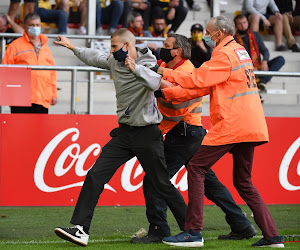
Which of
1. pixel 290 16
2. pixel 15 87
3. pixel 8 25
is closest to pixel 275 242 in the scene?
pixel 15 87

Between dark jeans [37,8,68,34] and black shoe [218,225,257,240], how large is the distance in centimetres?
712

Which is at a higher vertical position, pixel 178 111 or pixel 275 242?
pixel 178 111

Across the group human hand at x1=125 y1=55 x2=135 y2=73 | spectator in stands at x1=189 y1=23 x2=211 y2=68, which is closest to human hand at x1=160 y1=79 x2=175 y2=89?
human hand at x1=125 y1=55 x2=135 y2=73

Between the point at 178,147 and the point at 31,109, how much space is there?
10.5 ft

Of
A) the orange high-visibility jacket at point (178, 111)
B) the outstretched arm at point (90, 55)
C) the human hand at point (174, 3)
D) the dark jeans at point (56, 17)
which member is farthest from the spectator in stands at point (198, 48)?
the outstretched arm at point (90, 55)

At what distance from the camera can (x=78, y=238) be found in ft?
19.4

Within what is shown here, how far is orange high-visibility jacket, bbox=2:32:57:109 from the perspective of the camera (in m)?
8.95

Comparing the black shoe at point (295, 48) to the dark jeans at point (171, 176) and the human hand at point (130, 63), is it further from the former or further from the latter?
the human hand at point (130, 63)

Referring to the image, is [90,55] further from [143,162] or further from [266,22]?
[266,22]

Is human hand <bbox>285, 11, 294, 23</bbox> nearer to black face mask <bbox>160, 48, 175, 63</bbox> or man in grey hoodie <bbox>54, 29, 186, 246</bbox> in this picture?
black face mask <bbox>160, 48, 175, 63</bbox>

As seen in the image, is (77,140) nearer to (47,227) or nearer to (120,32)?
(47,227)

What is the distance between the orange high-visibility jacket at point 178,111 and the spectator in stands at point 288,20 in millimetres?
8802

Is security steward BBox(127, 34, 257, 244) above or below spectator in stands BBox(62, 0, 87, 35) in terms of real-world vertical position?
below

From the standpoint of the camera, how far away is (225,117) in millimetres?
5730
